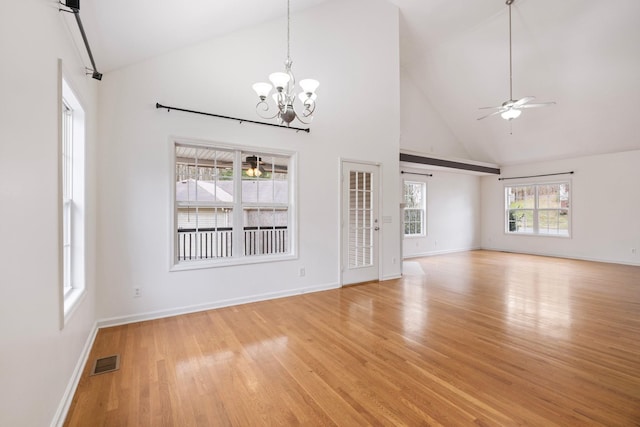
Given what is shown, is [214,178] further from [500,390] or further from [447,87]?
[447,87]

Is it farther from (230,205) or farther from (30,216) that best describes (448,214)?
(30,216)

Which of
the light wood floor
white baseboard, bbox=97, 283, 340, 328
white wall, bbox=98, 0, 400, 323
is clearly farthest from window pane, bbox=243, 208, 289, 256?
the light wood floor

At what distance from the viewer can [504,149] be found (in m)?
8.48

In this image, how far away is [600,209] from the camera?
287 inches

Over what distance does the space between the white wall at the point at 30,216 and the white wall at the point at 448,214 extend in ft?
24.3

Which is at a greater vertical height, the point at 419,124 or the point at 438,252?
the point at 419,124

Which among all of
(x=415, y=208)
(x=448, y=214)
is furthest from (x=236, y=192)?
(x=448, y=214)

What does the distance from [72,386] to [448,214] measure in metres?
8.97

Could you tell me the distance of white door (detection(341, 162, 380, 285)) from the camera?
16.4 feet

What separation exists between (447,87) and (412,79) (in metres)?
0.97

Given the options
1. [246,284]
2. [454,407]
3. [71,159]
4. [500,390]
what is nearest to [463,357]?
[500,390]

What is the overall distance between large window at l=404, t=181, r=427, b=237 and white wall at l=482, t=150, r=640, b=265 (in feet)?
10.4

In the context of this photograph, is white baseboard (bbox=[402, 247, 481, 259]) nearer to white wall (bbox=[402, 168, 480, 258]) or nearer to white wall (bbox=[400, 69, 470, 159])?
white wall (bbox=[402, 168, 480, 258])

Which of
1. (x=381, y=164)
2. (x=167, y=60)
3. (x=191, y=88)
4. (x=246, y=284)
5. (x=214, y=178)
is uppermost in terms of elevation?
(x=167, y=60)
